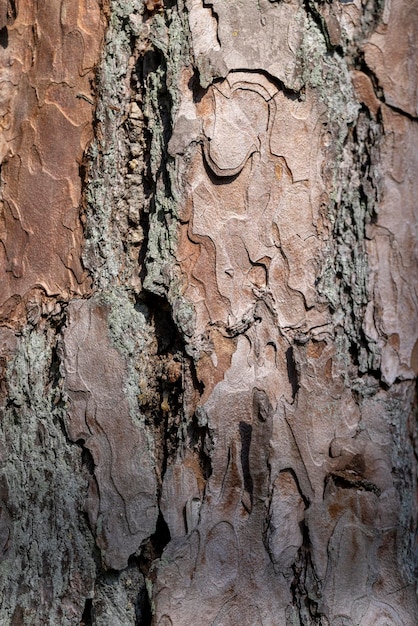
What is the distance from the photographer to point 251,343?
86 centimetres

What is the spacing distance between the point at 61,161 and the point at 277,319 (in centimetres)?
41

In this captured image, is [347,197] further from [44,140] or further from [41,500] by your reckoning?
[41,500]

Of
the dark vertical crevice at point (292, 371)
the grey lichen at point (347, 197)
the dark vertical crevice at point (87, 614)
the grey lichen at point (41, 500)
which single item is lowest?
the dark vertical crevice at point (87, 614)

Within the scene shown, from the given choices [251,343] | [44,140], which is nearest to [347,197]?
[251,343]

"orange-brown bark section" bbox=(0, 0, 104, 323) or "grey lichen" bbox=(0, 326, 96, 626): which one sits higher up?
"orange-brown bark section" bbox=(0, 0, 104, 323)

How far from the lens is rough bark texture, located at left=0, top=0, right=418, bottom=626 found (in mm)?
854

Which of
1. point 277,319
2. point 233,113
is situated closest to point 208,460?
point 277,319

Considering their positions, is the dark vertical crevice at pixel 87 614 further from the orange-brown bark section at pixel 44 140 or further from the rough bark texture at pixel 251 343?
the orange-brown bark section at pixel 44 140

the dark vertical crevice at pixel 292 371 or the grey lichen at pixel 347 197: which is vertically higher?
the grey lichen at pixel 347 197

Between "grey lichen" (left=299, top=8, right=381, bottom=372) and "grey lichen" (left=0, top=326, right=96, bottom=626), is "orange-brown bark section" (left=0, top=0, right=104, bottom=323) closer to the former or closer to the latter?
"grey lichen" (left=0, top=326, right=96, bottom=626)

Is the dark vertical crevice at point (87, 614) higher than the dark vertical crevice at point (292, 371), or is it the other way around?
the dark vertical crevice at point (292, 371)

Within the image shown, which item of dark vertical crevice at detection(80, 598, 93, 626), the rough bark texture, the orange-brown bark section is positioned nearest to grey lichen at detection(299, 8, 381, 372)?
the rough bark texture

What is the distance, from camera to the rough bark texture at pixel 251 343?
85 cm

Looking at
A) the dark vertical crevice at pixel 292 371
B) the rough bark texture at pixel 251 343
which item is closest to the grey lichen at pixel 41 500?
the rough bark texture at pixel 251 343
